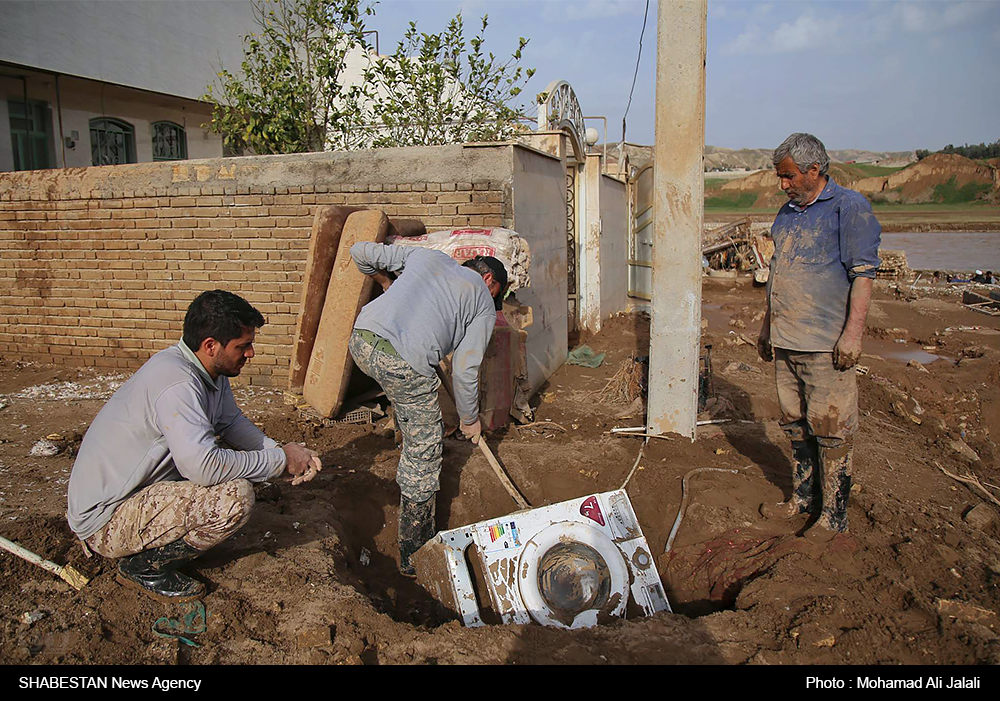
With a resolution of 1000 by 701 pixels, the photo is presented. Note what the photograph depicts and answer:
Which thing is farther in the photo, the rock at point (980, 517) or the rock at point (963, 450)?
the rock at point (963, 450)

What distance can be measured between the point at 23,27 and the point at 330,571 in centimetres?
1098

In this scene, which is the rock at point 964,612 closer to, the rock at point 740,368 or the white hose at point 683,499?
the white hose at point 683,499

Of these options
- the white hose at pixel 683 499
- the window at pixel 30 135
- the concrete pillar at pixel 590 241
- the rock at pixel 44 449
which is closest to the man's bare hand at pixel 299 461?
the white hose at pixel 683 499

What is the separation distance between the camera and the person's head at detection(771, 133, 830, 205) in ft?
11.2

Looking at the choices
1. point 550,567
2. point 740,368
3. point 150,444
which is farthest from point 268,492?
point 740,368

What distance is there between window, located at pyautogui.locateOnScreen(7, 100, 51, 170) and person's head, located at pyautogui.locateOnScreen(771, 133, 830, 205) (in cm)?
1202

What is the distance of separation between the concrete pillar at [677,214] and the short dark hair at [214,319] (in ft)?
9.96

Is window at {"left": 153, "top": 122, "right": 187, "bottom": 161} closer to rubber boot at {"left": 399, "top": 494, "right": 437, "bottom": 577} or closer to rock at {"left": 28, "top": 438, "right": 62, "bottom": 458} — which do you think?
rock at {"left": 28, "top": 438, "right": 62, "bottom": 458}

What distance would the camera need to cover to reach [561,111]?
1010cm

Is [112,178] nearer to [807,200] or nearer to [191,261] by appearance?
[191,261]

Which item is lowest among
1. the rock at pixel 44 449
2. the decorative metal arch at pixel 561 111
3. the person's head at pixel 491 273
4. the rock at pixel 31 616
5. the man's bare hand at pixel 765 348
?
the rock at pixel 31 616

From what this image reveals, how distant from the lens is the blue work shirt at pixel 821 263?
11.0ft

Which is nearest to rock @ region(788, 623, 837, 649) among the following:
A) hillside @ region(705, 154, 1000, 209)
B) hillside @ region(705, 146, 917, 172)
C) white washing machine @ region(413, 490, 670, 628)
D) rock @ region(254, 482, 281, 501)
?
white washing machine @ region(413, 490, 670, 628)

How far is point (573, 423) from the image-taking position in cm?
591
